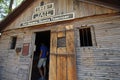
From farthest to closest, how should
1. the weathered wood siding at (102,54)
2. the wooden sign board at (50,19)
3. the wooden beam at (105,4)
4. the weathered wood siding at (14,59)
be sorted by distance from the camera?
the weathered wood siding at (14,59)
the wooden sign board at (50,19)
the wooden beam at (105,4)
the weathered wood siding at (102,54)

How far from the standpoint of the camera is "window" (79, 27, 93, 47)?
16.4 feet

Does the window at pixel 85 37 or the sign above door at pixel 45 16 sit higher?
the sign above door at pixel 45 16

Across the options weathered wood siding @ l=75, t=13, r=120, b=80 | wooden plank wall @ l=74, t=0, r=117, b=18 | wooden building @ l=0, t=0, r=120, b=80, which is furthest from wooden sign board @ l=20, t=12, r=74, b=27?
weathered wood siding @ l=75, t=13, r=120, b=80

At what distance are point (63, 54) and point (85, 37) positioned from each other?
1195mm

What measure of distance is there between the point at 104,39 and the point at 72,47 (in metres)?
1.26

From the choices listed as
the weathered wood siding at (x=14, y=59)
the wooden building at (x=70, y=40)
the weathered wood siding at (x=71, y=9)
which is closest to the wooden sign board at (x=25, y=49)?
the wooden building at (x=70, y=40)

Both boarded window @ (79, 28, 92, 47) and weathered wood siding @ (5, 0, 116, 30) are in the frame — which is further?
boarded window @ (79, 28, 92, 47)

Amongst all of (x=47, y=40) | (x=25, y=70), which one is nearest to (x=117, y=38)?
(x=25, y=70)

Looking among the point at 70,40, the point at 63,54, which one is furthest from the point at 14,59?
the point at 70,40

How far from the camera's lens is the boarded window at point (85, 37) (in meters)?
5.01

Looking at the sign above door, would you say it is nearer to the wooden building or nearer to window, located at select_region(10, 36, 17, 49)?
the wooden building

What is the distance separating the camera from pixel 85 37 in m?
5.15

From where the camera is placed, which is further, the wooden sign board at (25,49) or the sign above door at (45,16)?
the wooden sign board at (25,49)

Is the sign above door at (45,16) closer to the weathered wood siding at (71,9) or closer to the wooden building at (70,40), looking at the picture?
the wooden building at (70,40)
